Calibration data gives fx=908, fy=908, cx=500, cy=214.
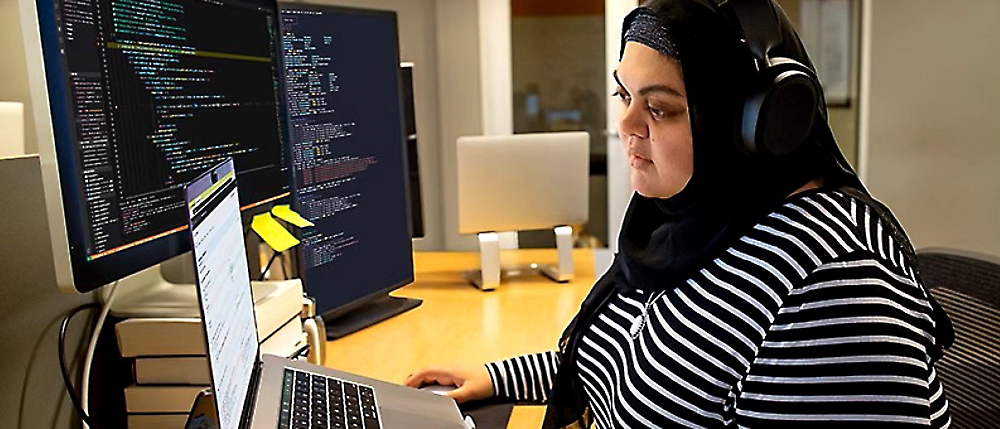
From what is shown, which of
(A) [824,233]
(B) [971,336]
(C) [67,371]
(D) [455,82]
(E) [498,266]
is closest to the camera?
(A) [824,233]

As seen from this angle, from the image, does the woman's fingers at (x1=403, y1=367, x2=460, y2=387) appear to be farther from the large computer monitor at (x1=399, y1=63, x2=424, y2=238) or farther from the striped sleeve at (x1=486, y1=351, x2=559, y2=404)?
the large computer monitor at (x1=399, y1=63, x2=424, y2=238)

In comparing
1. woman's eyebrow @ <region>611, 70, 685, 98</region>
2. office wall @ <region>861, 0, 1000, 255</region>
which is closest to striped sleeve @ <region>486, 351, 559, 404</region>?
woman's eyebrow @ <region>611, 70, 685, 98</region>

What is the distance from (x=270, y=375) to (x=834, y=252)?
25.6 inches

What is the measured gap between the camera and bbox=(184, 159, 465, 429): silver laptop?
75 centimetres

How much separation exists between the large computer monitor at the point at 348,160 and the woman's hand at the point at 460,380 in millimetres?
370

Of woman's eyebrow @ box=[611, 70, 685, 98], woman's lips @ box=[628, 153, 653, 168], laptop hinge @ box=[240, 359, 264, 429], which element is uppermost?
woman's eyebrow @ box=[611, 70, 685, 98]

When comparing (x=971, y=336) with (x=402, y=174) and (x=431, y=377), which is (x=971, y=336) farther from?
(x=402, y=174)

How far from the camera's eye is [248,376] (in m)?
0.97

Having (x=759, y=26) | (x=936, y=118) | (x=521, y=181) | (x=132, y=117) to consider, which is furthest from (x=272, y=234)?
(x=936, y=118)

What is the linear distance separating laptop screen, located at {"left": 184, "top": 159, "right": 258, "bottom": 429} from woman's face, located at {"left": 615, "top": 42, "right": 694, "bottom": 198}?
456mm

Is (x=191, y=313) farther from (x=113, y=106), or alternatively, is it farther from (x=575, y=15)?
(x=575, y=15)

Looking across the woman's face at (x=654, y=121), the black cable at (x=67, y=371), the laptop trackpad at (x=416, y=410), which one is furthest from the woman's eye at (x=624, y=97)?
the black cable at (x=67, y=371)

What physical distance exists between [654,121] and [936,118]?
352 centimetres

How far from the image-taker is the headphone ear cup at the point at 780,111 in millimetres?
925
